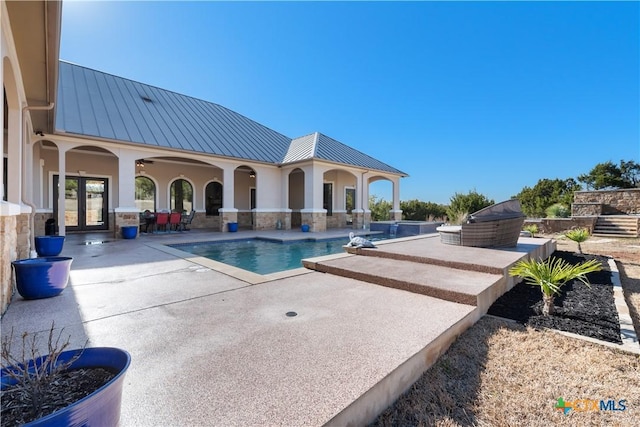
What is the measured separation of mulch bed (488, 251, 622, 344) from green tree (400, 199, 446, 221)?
15595 millimetres

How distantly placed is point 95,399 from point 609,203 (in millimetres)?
21476

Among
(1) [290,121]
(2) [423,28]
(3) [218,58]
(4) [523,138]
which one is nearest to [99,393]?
(3) [218,58]

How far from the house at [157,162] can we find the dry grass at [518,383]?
6316 millimetres

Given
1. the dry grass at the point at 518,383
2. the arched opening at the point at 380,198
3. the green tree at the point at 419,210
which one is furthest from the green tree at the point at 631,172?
the dry grass at the point at 518,383

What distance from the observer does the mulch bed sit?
3.02m

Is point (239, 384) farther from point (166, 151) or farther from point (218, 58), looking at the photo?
point (218, 58)

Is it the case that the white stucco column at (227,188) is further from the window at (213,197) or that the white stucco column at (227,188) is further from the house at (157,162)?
the window at (213,197)

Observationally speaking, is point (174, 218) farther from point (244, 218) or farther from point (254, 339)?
point (254, 339)

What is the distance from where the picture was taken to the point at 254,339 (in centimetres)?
247

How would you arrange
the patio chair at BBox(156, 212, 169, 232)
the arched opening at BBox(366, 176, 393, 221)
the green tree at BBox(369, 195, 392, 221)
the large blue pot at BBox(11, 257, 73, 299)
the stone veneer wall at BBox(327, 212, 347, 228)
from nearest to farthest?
1. the large blue pot at BBox(11, 257, 73, 299)
2. the patio chair at BBox(156, 212, 169, 232)
3. the stone veneer wall at BBox(327, 212, 347, 228)
4. the arched opening at BBox(366, 176, 393, 221)
5. the green tree at BBox(369, 195, 392, 221)

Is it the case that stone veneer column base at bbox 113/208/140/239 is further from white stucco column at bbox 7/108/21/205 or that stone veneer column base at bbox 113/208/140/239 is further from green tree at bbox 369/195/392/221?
green tree at bbox 369/195/392/221

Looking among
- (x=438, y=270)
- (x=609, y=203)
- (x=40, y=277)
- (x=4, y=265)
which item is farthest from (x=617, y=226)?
(x=4, y=265)

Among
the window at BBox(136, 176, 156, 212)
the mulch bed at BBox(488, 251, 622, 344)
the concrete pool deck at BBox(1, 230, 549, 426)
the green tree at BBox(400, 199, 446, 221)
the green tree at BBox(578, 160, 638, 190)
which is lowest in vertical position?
the mulch bed at BBox(488, 251, 622, 344)

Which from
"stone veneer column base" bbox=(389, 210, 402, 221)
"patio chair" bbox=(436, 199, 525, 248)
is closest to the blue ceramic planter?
"patio chair" bbox=(436, 199, 525, 248)
